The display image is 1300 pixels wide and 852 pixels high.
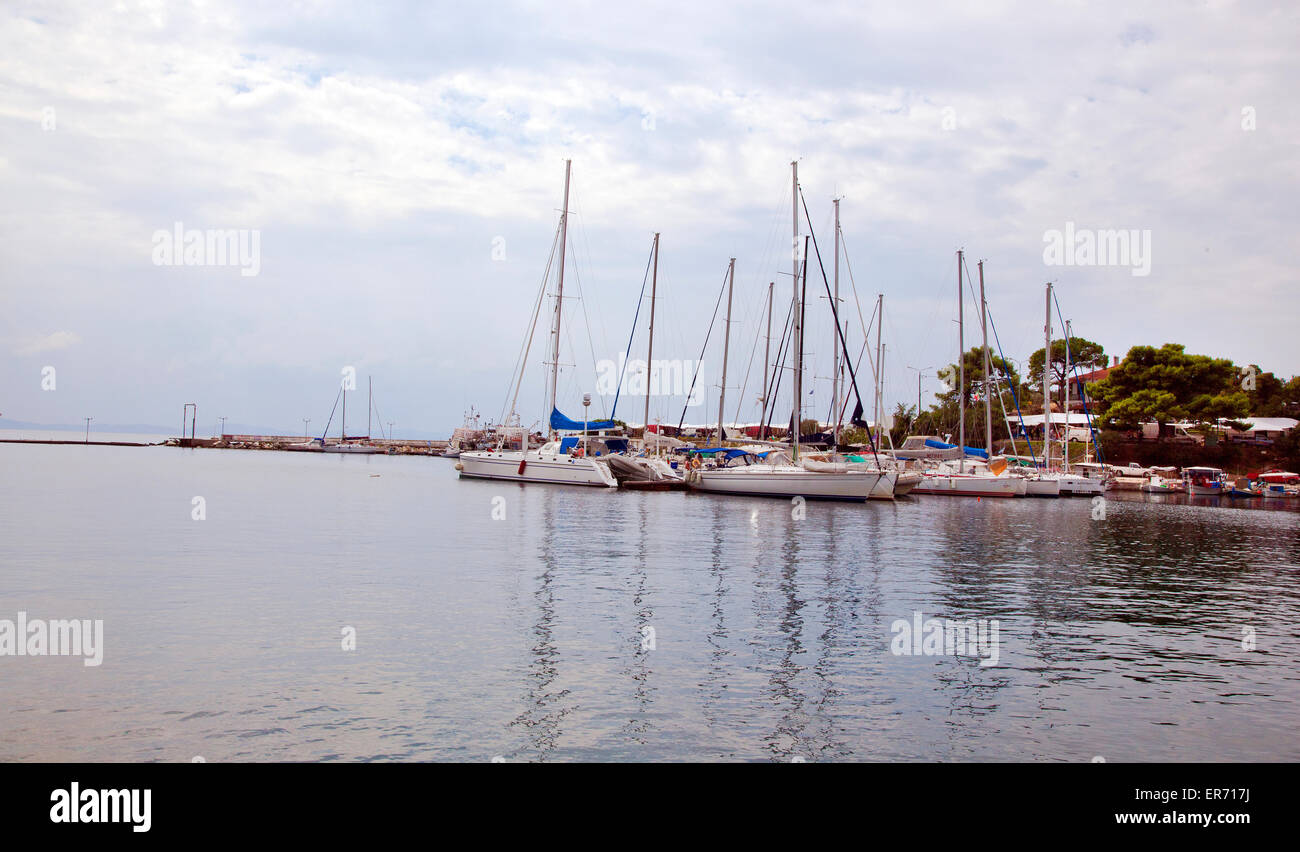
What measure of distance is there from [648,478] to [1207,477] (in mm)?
54114

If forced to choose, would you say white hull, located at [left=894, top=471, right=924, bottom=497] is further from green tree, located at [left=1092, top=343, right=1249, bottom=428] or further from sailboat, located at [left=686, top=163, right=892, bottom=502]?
green tree, located at [left=1092, top=343, right=1249, bottom=428]

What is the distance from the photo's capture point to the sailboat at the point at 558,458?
59.9 m

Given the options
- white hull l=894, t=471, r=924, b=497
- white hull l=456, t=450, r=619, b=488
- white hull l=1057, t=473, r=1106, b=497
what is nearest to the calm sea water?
white hull l=894, t=471, r=924, b=497

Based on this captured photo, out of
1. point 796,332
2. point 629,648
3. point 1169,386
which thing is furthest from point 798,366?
point 1169,386

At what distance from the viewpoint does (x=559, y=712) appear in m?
11.1

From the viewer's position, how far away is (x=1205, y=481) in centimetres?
7962

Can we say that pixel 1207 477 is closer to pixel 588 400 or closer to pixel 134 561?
pixel 588 400

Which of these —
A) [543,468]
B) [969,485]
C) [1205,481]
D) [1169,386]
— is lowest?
[1205,481]

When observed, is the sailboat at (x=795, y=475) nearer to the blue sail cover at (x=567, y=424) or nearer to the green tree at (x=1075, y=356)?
the blue sail cover at (x=567, y=424)

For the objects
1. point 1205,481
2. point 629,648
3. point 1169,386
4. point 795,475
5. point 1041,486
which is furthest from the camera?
point 1169,386

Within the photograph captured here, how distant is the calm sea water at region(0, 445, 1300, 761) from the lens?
33.7ft

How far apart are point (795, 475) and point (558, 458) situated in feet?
53.5

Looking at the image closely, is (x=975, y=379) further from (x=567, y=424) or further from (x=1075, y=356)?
(x=567, y=424)

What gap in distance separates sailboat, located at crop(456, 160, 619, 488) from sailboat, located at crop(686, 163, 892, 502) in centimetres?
703
